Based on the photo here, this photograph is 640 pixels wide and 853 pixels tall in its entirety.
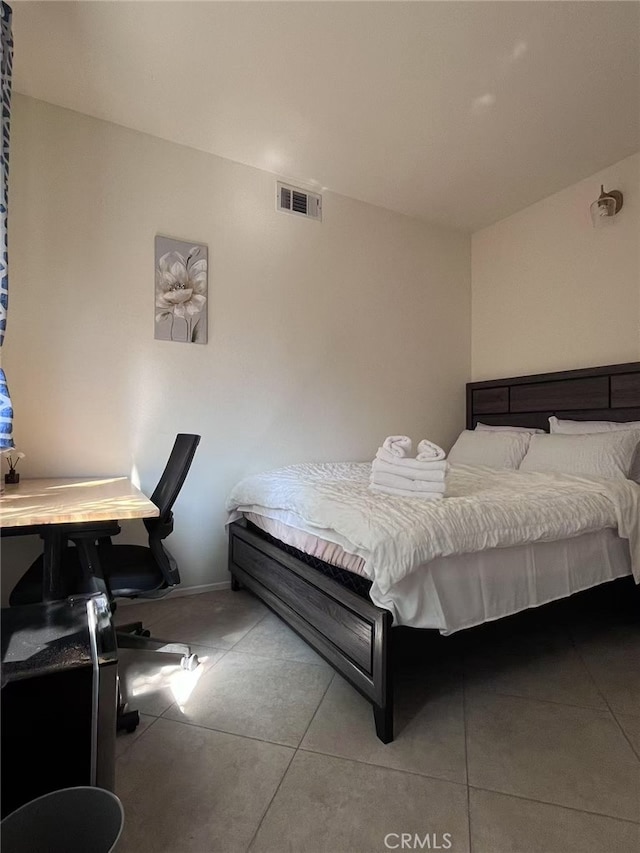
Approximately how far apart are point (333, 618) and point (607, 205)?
294cm

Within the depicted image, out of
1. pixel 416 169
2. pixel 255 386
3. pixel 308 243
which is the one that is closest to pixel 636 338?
pixel 416 169

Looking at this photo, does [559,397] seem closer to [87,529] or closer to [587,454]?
[587,454]

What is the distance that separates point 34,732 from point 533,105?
325 cm

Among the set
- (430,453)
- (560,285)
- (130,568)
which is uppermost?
(560,285)

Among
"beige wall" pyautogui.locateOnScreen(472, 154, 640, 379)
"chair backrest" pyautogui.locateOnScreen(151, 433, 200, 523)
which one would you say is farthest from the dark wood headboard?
"chair backrest" pyautogui.locateOnScreen(151, 433, 200, 523)

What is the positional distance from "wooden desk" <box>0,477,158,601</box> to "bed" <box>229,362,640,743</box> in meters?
0.71

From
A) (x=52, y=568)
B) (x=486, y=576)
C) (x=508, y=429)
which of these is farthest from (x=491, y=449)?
(x=52, y=568)

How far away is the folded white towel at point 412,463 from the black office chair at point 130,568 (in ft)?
2.69

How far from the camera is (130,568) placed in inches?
68.4

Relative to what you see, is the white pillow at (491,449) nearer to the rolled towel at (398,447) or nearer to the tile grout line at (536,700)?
the rolled towel at (398,447)

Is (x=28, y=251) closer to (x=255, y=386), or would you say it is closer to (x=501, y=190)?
(x=255, y=386)

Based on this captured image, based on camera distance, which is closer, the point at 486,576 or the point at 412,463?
the point at 486,576

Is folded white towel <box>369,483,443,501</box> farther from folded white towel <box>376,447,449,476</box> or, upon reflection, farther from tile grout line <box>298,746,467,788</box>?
tile grout line <box>298,746,467,788</box>

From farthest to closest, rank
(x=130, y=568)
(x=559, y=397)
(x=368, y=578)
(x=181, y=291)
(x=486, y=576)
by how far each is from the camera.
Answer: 1. (x=559, y=397)
2. (x=181, y=291)
3. (x=130, y=568)
4. (x=486, y=576)
5. (x=368, y=578)
